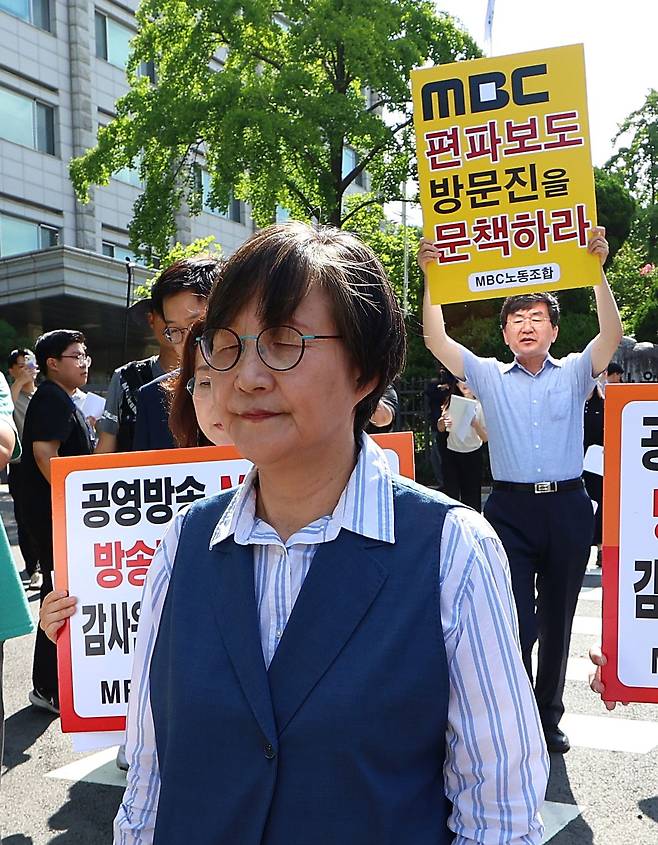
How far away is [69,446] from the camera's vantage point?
4887 millimetres

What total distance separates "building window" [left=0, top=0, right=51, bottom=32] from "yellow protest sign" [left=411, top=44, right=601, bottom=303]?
27168 mm

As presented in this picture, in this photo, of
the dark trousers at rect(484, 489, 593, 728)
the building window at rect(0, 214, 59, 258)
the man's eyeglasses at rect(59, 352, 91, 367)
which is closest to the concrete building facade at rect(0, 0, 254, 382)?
the building window at rect(0, 214, 59, 258)

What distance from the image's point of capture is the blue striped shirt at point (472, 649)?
1228 millimetres

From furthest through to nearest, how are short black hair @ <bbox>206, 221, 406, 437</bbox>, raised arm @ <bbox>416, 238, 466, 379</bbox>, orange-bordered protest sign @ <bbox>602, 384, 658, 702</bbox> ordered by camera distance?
1. raised arm @ <bbox>416, 238, 466, 379</bbox>
2. orange-bordered protest sign @ <bbox>602, 384, 658, 702</bbox>
3. short black hair @ <bbox>206, 221, 406, 437</bbox>

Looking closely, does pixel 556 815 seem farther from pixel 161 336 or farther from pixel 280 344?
pixel 280 344

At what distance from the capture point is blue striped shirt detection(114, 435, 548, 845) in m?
1.23

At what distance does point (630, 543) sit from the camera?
9.30ft

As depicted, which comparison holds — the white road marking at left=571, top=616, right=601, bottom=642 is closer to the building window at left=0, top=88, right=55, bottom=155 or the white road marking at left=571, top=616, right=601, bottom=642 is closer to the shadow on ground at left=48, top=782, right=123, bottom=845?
the shadow on ground at left=48, top=782, right=123, bottom=845

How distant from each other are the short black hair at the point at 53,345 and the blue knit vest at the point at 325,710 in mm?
4126

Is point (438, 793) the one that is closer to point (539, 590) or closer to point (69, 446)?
point (539, 590)

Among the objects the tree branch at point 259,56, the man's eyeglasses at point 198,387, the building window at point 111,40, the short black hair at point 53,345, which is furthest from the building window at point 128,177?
the man's eyeglasses at point 198,387

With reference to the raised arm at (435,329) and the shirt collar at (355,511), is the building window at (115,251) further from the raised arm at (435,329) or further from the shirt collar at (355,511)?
the shirt collar at (355,511)

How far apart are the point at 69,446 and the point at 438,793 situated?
3967 mm

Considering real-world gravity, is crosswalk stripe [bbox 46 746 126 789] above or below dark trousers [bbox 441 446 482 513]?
below
